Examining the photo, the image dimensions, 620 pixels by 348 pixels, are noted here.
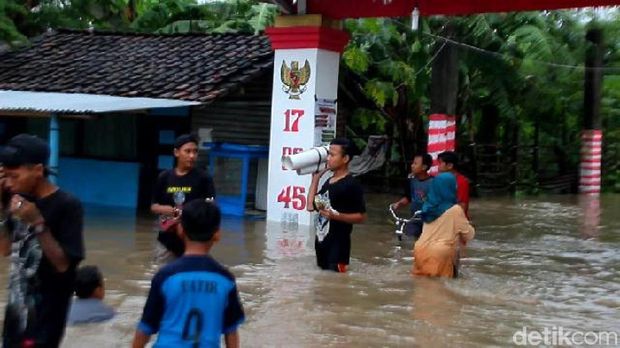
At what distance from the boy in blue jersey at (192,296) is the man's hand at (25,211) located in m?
0.54

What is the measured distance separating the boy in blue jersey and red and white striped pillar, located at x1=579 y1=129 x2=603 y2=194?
23404mm

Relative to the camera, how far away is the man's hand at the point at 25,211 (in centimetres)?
367

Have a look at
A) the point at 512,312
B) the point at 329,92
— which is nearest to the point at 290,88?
the point at 329,92

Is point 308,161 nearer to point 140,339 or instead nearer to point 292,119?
point 292,119

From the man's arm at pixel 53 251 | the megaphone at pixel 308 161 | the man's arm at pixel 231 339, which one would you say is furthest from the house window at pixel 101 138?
the man's arm at pixel 231 339

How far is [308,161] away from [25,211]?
6.81 m

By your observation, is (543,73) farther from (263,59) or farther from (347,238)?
(347,238)

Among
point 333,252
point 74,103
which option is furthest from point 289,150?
point 333,252

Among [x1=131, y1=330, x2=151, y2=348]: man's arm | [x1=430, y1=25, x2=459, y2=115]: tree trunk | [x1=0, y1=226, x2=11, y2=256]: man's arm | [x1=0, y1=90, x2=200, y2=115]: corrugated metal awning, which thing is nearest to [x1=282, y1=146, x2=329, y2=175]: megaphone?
[x1=0, y1=90, x2=200, y2=115]: corrugated metal awning

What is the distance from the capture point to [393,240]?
13484mm

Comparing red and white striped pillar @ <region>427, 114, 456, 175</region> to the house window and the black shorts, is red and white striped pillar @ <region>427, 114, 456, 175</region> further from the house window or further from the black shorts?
the black shorts

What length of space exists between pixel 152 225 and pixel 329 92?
3.43 meters

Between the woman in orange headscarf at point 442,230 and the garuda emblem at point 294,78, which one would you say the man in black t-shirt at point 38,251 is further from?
the garuda emblem at point 294,78

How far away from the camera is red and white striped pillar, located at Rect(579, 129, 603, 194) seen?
25.8 m
